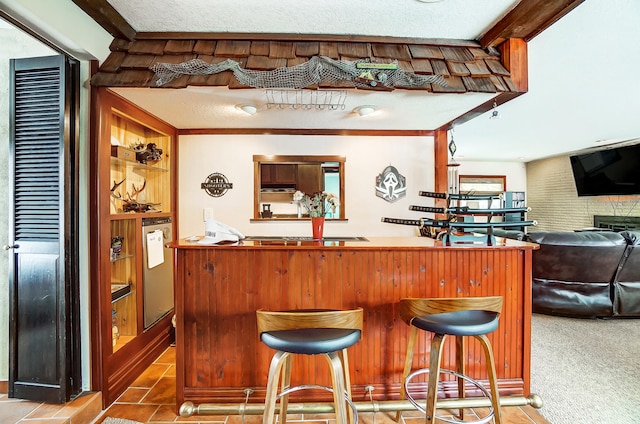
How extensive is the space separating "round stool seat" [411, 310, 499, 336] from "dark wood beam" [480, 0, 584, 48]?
1.68 meters

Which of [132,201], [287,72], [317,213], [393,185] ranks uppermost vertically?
[287,72]

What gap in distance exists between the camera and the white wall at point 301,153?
310 centimetres

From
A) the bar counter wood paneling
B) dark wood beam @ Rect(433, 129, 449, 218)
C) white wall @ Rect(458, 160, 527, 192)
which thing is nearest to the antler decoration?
the bar counter wood paneling

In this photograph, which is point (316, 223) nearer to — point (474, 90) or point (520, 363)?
point (474, 90)

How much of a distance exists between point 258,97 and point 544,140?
5430 millimetres

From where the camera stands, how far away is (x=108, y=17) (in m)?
1.72

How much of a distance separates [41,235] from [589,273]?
15.9 feet

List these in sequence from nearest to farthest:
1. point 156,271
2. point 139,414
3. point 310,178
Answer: point 139,414
point 156,271
point 310,178

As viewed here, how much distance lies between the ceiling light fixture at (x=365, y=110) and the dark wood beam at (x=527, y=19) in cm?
85

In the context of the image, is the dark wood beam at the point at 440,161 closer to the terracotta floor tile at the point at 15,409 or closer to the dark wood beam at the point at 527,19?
the dark wood beam at the point at 527,19

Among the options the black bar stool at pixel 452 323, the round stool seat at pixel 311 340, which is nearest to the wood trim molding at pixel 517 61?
the black bar stool at pixel 452 323

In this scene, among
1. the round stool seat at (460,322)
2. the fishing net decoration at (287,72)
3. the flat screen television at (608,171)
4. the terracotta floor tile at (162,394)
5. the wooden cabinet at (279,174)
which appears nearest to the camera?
the round stool seat at (460,322)

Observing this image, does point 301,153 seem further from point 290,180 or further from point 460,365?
point 460,365

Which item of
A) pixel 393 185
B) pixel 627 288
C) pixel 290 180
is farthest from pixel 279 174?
pixel 627 288
